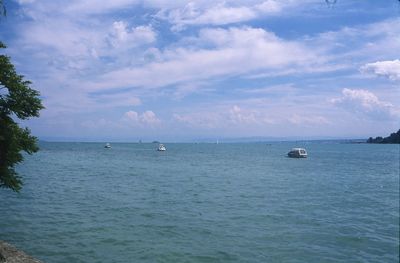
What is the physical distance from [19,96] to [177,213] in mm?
22729

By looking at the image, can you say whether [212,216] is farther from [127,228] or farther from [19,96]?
[19,96]

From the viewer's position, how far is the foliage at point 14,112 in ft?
58.1

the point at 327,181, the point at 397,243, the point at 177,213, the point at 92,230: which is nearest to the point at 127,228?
the point at 92,230

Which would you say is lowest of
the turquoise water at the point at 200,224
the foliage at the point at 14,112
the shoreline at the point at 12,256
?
the turquoise water at the point at 200,224

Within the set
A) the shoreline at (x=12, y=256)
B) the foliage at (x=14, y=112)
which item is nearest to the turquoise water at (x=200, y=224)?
the shoreline at (x=12, y=256)

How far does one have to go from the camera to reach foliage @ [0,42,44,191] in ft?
58.1

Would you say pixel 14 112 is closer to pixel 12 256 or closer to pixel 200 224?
pixel 12 256

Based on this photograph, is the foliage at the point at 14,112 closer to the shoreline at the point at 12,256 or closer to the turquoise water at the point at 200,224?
the shoreline at the point at 12,256

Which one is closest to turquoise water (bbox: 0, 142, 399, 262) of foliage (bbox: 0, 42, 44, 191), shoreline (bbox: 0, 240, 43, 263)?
shoreline (bbox: 0, 240, 43, 263)

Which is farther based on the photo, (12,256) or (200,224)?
(200,224)

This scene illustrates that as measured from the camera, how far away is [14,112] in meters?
18.4

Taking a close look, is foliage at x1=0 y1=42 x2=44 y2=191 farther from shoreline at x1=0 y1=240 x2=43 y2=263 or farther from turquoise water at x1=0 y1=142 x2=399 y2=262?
turquoise water at x1=0 y1=142 x2=399 y2=262

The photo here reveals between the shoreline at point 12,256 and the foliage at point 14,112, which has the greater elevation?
the foliage at point 14,112

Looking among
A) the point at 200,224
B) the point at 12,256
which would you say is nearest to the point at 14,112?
the point at 12,256
